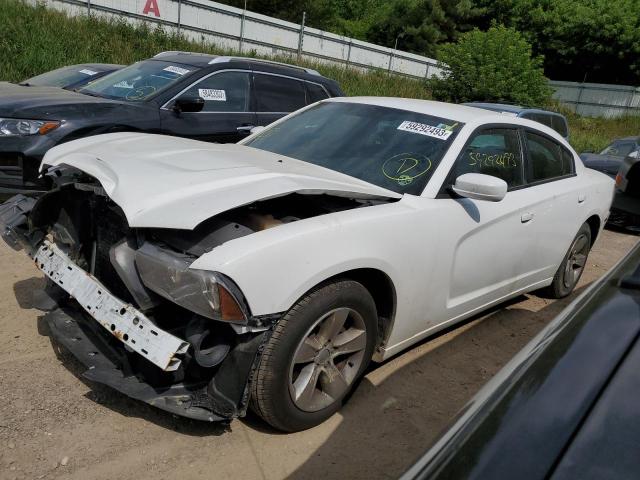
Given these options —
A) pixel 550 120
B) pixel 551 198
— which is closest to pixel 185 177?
pixel 551 198

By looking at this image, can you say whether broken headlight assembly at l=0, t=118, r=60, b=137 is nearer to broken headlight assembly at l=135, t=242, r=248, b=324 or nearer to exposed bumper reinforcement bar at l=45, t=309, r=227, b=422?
exposed bumper reinforcement bar at l=45, t=309, r=227, b=422

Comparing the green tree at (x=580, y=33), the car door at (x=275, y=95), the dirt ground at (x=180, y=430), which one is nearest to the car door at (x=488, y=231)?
the dirt ground at (x=180, y=430)

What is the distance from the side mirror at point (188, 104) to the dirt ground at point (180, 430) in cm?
300

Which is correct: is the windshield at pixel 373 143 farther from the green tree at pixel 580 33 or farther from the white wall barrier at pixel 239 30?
the green tree at pixel 580 33

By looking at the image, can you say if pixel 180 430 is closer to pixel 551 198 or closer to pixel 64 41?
pixel 551 198

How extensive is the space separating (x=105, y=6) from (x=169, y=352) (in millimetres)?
16617

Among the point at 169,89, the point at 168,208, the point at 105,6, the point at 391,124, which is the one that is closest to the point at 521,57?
the point at 105,6

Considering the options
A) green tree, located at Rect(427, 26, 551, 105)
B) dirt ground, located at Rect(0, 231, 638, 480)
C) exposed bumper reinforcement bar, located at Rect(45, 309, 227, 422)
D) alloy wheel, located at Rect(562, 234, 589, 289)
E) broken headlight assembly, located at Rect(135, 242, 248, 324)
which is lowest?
dirt ground, located at Rect(0, 231, 638, 480)

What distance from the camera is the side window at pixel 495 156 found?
3.44 metres

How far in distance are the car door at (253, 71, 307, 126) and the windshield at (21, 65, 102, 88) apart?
2.85 metres

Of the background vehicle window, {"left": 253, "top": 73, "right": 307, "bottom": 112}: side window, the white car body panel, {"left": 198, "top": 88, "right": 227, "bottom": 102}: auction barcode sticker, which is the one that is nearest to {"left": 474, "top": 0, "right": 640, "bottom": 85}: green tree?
the background vehicle window

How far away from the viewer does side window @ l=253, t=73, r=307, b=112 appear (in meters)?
6.68

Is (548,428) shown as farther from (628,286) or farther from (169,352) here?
(169,352)

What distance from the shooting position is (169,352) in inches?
87.3
